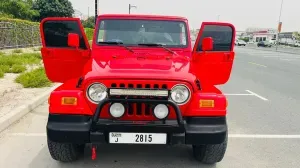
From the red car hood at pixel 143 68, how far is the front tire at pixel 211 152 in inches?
33.8

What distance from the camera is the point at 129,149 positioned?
13.9 ft

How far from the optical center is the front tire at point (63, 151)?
142 inches

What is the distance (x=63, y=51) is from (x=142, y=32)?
119 cm

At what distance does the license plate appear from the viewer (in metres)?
3.23

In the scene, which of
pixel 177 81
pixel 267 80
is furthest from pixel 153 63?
pixel 267 80

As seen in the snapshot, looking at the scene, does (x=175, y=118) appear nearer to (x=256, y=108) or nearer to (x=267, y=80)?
(x=256, y=108)

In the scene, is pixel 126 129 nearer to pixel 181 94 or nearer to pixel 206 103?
pixel 181 94

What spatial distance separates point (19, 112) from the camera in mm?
5621

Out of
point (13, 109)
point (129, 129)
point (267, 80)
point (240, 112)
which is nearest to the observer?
point (129, 129)

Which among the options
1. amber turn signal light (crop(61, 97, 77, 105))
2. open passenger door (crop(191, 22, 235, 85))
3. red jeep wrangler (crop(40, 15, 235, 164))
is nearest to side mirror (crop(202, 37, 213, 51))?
open passenger door (crop(191, 22, 235, 85))

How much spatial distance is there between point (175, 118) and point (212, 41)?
155cm

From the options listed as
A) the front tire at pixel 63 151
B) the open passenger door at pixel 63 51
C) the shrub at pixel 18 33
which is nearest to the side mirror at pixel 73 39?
the open passenger door at pixel 63 51

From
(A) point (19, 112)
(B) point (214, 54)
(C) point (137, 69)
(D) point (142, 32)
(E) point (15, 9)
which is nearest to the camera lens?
(C) point (137, 69)

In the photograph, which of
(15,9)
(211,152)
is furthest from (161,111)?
(15,9)
